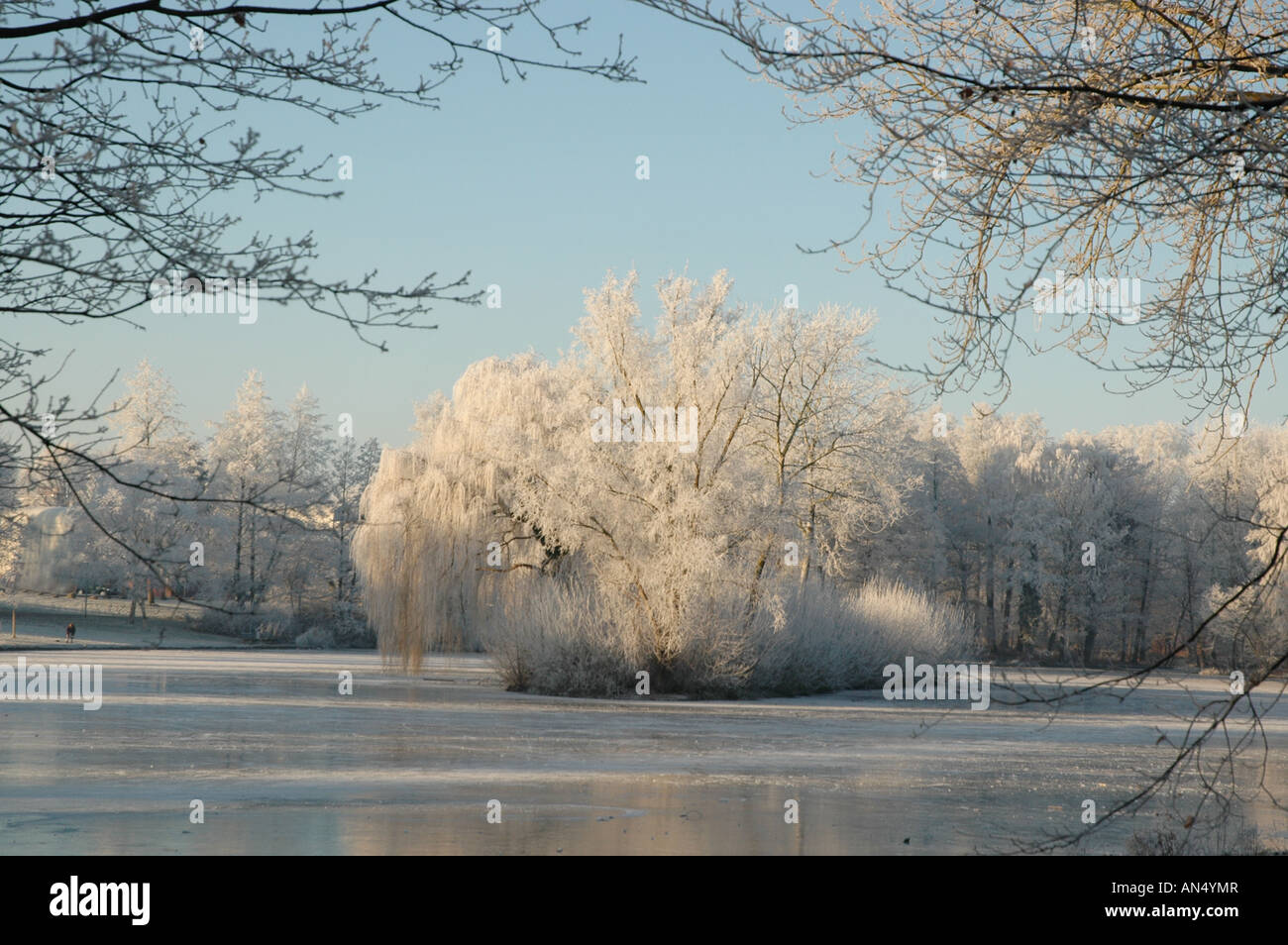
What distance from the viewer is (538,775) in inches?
506

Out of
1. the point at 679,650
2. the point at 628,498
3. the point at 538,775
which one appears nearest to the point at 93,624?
the point at 628,498

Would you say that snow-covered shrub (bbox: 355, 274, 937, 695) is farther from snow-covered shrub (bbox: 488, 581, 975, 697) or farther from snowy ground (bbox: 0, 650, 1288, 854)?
snowy ground (bbox: 0, 650, 1288, 854)

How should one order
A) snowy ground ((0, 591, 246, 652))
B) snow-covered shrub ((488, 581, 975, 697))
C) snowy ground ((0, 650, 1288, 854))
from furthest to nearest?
snowy ground ((0, 591, 246, 652)) → snow-covered shrub ((488, 581, 975, 697)) → snowy ground ((0, 650, 1288, 854))

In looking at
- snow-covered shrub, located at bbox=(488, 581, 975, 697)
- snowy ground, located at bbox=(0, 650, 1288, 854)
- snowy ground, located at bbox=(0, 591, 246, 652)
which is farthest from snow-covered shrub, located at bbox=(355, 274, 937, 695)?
snowy ground, located at bbox=(0, 591, 246, 652)

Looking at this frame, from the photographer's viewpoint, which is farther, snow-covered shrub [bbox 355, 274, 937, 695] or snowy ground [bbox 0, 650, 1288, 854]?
snow-covered shrub [bbox 355, 274, 937, 695]

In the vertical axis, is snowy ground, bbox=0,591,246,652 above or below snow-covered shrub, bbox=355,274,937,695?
below

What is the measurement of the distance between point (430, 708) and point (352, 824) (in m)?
13.1

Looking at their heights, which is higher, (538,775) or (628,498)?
(628,498)

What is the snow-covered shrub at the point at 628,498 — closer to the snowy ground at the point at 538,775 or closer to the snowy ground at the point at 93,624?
the snowy ground at the point at 538,775

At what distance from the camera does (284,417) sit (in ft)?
249

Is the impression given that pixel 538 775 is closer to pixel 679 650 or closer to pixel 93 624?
pixel 679 650

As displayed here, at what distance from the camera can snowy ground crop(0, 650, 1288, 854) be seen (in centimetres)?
879
